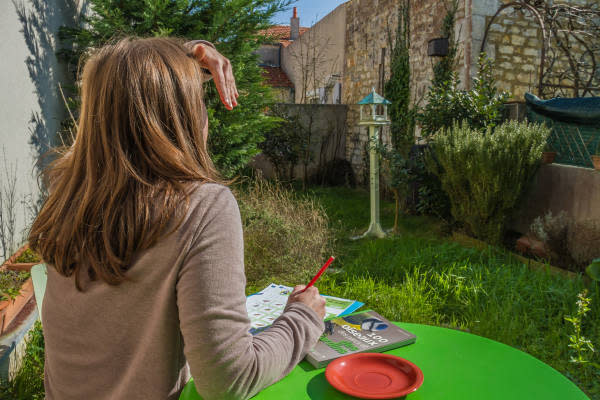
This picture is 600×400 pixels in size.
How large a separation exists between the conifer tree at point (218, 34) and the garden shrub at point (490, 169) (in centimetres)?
210

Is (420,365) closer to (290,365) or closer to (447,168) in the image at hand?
(290,365)

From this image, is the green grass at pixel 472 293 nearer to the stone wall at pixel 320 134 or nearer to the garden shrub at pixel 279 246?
the garden shrub at pixel 279 246

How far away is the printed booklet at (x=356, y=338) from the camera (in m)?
1.16

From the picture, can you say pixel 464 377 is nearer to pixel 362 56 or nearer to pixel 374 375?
pixel 374 375

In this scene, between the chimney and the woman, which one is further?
the chimney

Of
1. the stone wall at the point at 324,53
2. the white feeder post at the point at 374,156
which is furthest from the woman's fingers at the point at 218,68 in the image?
the stone wall at the point at 324,53

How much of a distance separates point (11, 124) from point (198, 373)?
121 inches

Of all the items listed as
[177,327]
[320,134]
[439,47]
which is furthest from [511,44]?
[177,327]

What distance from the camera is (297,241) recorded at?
4047 millimetres

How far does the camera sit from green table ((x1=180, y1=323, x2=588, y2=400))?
1.01 metres

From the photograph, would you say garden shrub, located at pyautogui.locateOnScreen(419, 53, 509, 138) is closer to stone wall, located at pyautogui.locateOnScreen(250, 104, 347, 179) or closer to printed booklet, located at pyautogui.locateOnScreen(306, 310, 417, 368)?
stone wall, located at pyautogui.locateOnScreen(250, 104, 347, 179)

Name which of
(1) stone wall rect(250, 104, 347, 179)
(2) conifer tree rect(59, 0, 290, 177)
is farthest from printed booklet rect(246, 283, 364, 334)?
(1) stone wall rect(250, 104, 347, 179)

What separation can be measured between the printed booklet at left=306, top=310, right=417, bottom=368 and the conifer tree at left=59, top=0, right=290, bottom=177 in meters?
3.82

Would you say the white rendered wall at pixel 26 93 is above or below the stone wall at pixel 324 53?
below
